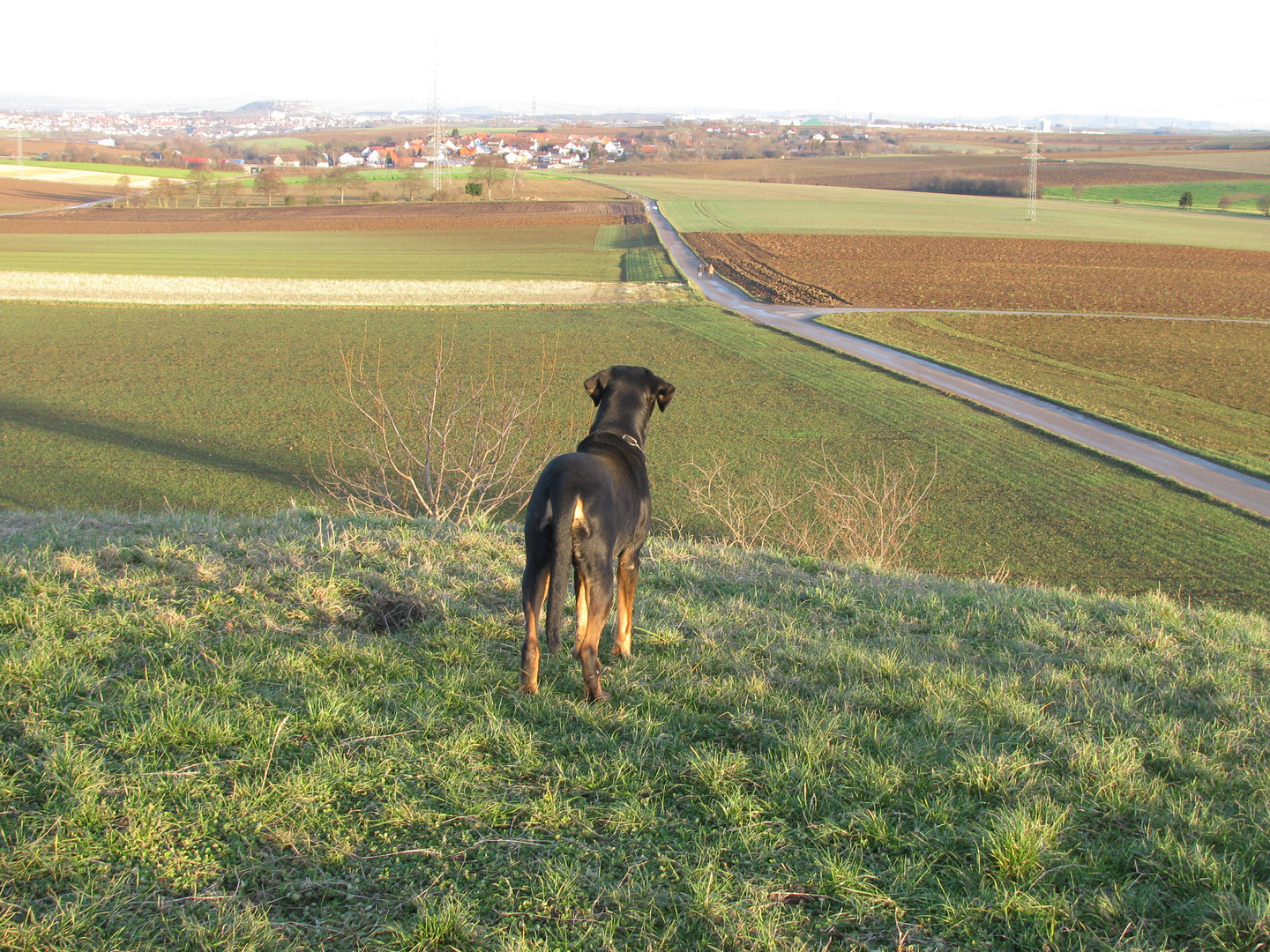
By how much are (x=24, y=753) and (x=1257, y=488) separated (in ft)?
75.7

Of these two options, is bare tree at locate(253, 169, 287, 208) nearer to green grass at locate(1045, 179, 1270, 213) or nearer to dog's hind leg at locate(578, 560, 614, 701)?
green grass at locate(1045, 179, 1270, 213)

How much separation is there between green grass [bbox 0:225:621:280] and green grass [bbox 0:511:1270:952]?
48.7 meters

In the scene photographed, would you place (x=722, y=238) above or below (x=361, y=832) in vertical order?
above

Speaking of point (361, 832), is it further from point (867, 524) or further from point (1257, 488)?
point (1257, 488)

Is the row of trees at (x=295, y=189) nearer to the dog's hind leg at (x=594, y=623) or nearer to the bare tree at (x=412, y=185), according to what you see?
the bare tree at (x=412, y=185)

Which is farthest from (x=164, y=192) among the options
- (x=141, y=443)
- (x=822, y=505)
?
(x=822, y=505)

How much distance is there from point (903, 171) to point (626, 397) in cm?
15086

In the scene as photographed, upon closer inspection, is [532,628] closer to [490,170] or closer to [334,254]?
[334,254]

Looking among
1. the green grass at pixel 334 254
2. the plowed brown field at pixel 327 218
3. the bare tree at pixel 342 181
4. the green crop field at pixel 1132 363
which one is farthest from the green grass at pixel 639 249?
the bare tree at pixel 342 181

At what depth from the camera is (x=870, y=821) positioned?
11.2 ft

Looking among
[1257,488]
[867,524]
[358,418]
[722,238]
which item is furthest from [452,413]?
[722,238]

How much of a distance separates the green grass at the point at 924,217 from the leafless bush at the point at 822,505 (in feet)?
183

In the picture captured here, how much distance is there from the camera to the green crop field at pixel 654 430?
16406 millimetres

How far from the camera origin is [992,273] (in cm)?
5309
